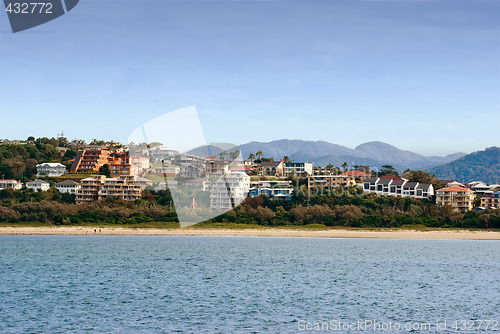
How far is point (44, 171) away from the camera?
342ft

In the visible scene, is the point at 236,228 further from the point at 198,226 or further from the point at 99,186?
the point at 99,186

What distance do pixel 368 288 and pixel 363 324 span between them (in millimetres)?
9195

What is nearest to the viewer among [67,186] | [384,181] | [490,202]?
[490,202]

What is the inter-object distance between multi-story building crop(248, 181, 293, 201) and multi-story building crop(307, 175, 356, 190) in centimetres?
365

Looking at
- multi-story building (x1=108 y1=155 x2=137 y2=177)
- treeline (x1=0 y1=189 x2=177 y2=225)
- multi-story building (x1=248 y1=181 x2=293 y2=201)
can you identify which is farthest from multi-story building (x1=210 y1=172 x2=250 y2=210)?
multi-story building (x1=108 y1=155 x2=137 y2=177)

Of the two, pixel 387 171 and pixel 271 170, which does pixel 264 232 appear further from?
pixel 387 171

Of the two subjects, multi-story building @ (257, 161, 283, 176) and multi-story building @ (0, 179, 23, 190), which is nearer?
multi-story building @ (0, 179, 23, 190)

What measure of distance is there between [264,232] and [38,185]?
43189mm

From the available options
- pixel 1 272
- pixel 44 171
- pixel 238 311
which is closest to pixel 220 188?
pixel 44 171

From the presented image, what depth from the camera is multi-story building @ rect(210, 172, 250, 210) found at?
79.9 metres

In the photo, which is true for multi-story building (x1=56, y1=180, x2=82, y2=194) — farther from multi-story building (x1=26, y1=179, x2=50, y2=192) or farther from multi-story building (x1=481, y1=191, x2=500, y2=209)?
multi-story building (x1=481, y1=191, x2=500, y2=209)

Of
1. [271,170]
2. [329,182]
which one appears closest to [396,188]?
[329,182]

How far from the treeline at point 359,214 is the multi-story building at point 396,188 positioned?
9.00m

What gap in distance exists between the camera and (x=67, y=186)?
8988cm
